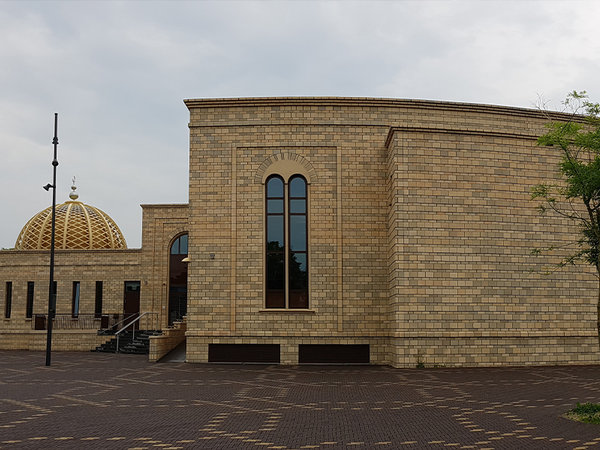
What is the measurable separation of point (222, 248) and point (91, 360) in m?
6.71

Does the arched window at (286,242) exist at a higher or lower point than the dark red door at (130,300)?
higher

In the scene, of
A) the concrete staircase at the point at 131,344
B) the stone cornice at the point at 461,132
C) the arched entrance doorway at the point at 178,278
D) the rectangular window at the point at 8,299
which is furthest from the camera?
the rectangular window at the point at 8,299

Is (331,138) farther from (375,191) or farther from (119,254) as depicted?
(119,254)

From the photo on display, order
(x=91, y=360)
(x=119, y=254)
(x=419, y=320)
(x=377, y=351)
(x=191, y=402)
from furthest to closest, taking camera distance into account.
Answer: (x=119, y=254) < (x=91, y=360) < (x=377, y=351) < (x=419, y=320) < (x=191, y=402)

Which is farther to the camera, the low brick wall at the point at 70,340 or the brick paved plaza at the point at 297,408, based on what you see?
the low brick wall at the point at 70,340

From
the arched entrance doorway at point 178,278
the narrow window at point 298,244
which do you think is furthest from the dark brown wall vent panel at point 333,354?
the arched entrance doorway at point 178,278

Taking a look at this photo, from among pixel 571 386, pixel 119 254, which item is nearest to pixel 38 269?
pixel 119 254

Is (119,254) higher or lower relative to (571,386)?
higher

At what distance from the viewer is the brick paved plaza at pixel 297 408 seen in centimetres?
804

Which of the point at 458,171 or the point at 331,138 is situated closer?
the point at 458,171

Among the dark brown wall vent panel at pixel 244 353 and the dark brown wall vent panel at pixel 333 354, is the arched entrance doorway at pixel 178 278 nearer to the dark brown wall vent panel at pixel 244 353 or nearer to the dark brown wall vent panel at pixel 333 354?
the dark brown wall vent panel at pixel 244 353

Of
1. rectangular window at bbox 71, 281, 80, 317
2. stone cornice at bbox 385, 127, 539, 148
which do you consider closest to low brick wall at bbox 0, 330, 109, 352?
rectangular window at bbox 71, 281, 80, 317

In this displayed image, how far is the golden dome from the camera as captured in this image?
3619 centimetres

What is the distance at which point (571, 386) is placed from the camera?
13.4 meters
